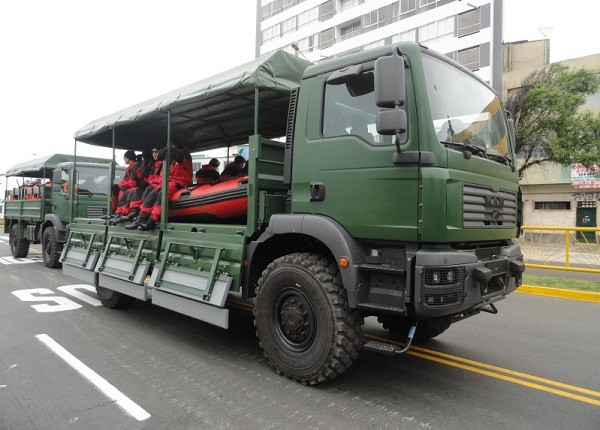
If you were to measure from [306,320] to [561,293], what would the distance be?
679cm

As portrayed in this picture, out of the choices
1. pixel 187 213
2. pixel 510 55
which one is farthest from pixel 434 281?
pixel 510 55

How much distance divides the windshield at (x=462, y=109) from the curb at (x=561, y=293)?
5.32 m

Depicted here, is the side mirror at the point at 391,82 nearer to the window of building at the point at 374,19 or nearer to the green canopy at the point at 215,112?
the green canopy at the point at 215,112

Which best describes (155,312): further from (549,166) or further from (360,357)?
(549,166)

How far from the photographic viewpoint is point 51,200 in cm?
1124

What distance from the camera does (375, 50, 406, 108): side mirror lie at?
3.20m

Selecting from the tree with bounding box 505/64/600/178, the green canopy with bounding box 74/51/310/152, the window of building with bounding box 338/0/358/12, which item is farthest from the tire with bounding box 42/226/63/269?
the window of building with bounding box 338/0/358/12

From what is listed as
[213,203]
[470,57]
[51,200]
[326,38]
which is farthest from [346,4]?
[213,203]

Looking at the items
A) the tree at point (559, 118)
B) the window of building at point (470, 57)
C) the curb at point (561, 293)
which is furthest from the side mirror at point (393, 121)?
the window of building at point (470, 57)

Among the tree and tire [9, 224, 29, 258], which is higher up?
the tree

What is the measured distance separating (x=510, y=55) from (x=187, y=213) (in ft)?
107

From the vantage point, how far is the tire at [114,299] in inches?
262

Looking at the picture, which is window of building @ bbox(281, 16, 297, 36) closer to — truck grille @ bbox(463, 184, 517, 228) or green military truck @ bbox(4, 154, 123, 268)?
green military truck @ bbox(4, 154, 123, 268)

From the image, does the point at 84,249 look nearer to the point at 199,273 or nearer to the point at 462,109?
the point at 199,273
